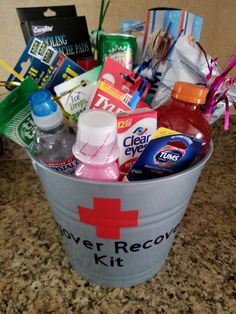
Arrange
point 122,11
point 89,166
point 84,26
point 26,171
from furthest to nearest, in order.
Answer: point 26,171
point 122,11
point 84,26
point 89,166

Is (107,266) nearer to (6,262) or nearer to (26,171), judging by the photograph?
(6,262)

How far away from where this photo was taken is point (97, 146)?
0.30 metres

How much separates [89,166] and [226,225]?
38 cm

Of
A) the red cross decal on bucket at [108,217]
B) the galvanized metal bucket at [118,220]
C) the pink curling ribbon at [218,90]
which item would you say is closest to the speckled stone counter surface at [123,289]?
the galvanized metal bucket at [118,220]

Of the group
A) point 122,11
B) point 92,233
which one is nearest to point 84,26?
point 122,11

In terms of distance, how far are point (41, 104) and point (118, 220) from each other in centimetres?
17

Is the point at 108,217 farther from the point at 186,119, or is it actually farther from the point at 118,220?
the point at 186,119

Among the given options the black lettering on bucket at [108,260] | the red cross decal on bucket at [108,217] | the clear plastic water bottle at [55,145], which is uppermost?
the clear plastic water bottle at [55,145]

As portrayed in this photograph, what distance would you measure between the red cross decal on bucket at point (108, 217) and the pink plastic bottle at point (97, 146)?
0.10 feet

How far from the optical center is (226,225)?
0.57m

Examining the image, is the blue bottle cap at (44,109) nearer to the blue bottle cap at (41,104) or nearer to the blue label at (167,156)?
the blue bottle cap at (41,104)

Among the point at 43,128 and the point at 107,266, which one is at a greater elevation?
the point at 43,128

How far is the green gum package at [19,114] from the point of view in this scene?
0.36 meters

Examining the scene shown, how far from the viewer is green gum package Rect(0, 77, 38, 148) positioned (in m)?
0.36
